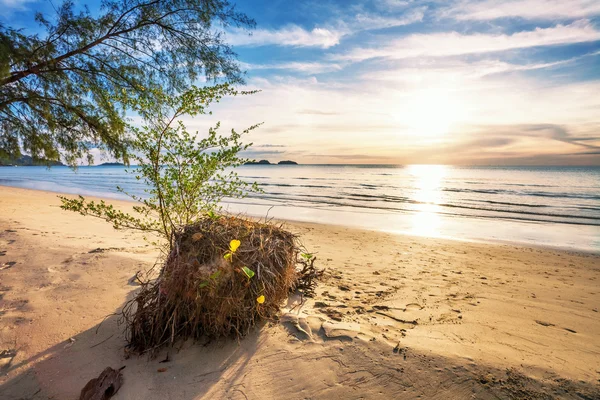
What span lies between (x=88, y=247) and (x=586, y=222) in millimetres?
20094

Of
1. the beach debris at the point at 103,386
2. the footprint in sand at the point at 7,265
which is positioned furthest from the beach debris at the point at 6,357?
the footprint in sand at the point at 7,265

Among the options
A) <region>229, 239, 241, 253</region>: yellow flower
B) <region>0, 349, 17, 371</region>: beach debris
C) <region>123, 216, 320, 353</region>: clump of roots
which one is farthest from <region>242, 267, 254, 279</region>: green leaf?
<region>0, 349, 17, 371</region>: beach debris

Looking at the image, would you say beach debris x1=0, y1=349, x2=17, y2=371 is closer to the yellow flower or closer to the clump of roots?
the clump of roots

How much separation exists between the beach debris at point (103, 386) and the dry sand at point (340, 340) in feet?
0.29

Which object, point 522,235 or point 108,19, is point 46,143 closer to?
point 108,19

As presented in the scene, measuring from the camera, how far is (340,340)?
3174mm

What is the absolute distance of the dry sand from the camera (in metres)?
2.71

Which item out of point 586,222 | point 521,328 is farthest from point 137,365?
point 586,222

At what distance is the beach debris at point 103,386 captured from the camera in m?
2.76

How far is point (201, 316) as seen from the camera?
3.19 meters

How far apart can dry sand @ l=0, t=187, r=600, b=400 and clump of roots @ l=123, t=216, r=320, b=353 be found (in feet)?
0.59

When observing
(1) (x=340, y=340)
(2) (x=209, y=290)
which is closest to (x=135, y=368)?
(2) (x=209, y=290)

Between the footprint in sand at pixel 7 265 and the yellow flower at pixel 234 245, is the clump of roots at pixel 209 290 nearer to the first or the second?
the yellow flower at pixel 234 245

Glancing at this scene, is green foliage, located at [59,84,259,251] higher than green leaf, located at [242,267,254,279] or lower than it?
higher
